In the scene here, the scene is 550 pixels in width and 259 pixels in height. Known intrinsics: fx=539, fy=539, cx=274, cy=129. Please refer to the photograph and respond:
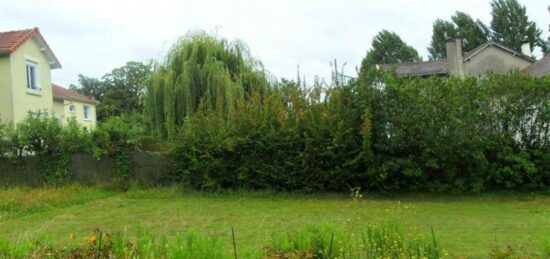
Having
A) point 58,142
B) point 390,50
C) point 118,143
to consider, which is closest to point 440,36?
point 390,50

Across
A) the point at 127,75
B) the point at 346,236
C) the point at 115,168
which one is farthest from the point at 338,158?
the point at 127,75

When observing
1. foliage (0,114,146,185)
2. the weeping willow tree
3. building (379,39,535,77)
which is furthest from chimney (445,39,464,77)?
foliage (0,114,146,185)

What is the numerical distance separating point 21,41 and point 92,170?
10689 millimetres

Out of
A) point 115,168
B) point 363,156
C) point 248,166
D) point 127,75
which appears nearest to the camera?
point 363,156

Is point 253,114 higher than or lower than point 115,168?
higher

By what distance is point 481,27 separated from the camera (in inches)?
2301

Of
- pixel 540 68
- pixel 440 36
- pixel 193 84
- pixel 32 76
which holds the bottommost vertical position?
pixel 193 84

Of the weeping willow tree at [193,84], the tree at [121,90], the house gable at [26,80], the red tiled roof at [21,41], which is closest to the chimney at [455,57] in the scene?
the weeping willow tree at [193,84]

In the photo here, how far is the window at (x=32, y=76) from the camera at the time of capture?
27016 millimetres

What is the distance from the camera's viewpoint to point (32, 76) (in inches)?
1079

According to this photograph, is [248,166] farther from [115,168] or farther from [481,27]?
[481,27]

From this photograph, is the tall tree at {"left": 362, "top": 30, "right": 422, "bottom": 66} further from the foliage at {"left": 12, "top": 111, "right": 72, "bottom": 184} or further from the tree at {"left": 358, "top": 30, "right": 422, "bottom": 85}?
the foliage at {"left": 12, "top": 111, "right": 72, "bottom": 184}

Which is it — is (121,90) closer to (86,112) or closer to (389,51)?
(86,112)

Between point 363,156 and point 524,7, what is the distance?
169 feet
